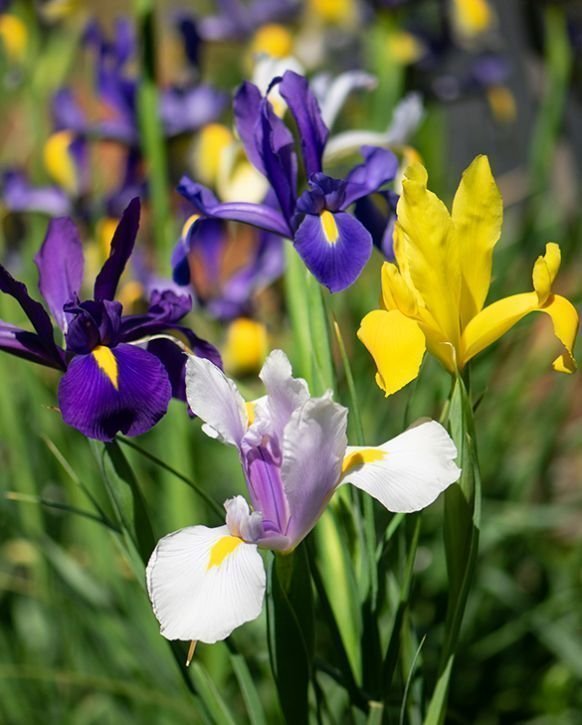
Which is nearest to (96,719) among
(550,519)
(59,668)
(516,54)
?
(59,668)

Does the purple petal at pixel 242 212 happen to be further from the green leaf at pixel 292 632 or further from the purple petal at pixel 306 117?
the green leaf at pixel 292 632

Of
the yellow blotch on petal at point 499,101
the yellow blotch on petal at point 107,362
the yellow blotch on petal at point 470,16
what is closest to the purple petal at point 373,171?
the yellow blotch on petal at point 107,362

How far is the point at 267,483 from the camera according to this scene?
0.56 meters

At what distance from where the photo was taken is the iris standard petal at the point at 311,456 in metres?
0.51

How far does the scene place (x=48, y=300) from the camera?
65cm

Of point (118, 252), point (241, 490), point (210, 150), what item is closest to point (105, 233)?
Result: point (210, 150)

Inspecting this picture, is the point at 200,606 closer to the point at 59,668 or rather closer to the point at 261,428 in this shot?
the point at 261,428

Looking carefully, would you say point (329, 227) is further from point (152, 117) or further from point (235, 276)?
point (235, 276)

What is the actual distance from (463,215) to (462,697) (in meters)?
0.97

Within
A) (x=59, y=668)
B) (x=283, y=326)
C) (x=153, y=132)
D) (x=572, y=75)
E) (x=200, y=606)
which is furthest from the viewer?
(x=572, y=75)

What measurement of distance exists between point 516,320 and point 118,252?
232mm

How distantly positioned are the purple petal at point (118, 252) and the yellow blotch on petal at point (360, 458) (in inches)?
6.8

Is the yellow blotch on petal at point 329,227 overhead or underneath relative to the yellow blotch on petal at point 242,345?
overhead

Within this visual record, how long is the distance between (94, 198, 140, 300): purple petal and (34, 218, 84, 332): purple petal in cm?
5
